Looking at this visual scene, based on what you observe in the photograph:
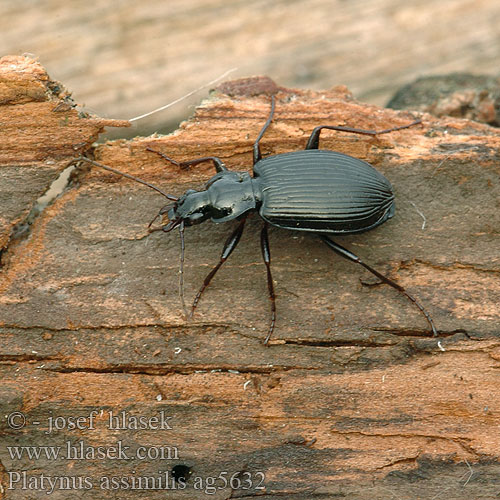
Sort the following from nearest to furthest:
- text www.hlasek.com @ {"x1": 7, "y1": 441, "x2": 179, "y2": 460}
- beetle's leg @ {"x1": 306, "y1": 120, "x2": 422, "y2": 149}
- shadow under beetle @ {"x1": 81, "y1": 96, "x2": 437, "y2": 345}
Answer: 1. text www.hlasek.com @ {"x1": 7, "y1": 441, "x2": 179, "y2": 460}
2. shadow under beetle @ {"x1": 81, "y1": 96, "x2": 437, "y2": 345}
3. beetle's leg @ {"x1": 306, "y1": 120, "x2": 422, "y2": 149}

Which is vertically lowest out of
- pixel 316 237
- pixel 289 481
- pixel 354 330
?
pixel 289 481

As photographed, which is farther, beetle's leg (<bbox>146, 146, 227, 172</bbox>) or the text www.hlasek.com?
beetle's leg (<bbox>146, 146, 227, 172</bbox>)

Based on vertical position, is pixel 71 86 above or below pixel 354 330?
above

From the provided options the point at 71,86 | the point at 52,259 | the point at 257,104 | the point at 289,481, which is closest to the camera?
the point at 289,481

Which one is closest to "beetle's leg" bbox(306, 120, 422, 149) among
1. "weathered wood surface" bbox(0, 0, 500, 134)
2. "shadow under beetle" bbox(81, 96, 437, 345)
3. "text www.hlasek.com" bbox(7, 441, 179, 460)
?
"shadow under beetle" bbox(81, 96, 437, 345)

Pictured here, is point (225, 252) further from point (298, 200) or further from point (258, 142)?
point (258, 142)

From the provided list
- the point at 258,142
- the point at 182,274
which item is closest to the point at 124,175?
the point at 182,274

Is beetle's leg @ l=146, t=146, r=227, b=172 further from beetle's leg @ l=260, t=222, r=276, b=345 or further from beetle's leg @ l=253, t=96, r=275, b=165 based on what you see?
beetle's leg @ l=260, t=222, r=276, b=345

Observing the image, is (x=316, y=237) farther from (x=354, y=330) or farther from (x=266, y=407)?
(x=266, y=407)

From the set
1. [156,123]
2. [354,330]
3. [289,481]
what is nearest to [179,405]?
[289,481]
